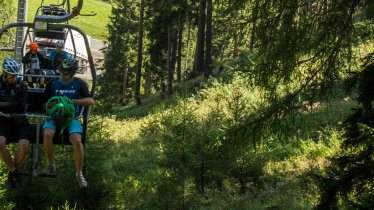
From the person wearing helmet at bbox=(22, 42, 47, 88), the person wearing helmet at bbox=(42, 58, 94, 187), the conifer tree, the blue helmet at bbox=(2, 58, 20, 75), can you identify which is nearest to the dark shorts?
the person wearing helmet at bbox=(42, 58, 94, 187)

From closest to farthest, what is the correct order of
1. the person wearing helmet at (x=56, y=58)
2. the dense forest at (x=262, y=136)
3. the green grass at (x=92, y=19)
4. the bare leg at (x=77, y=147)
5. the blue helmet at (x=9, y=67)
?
1. the dense forest at (x=262, y=136)
2. the blue helmet at (x=9, y=67)
3. the bare leg at (x=77, y=147)
4. the person wearing helmet at (x=56, y=58)
5. the green grass at (x=92, y=19)

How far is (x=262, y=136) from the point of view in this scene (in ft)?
25.2

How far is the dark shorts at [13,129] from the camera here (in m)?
7.20

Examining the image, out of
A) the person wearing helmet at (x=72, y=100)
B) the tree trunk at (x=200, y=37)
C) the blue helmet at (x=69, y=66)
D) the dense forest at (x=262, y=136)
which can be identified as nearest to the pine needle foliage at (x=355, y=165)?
the dense forest at (x=262, y=136)

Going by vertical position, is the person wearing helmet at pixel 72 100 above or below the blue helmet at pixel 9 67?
below

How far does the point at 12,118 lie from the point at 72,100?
0.90m

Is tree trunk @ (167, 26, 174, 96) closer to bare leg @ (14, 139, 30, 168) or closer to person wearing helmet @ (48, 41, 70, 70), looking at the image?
person wearing helmet @ (48, 41, 70, 70)

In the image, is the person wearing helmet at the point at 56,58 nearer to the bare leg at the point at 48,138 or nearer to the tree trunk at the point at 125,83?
the bare leg at the point at 48,138

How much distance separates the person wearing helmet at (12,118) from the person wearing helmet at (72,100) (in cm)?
35

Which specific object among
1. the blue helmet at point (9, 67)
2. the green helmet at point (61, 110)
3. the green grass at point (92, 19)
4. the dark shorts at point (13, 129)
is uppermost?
the green grass at point (92, 19)

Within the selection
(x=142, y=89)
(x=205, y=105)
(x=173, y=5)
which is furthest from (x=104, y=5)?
(x=205, y=105)

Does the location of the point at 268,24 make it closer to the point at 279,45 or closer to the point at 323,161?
the point at 279,45

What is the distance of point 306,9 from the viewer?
7.14 meters

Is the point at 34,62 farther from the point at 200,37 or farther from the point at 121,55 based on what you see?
the point at 121,55
